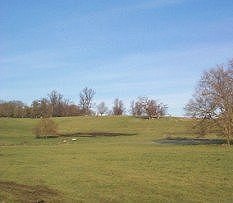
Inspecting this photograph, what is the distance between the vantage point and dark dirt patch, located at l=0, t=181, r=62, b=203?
55.4ft

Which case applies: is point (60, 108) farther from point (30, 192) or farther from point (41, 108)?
point (30, 192)

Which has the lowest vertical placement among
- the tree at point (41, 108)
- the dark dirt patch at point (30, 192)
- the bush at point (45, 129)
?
the dark dirt patch at point (30, 192)

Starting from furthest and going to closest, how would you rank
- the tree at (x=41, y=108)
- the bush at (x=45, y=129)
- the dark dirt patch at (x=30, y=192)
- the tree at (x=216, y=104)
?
the tree at (x=41, y=108), the bush at (x=45, y=129), the tree at (x=216, y=104), the dark dirt patch at (x=30, y=192)

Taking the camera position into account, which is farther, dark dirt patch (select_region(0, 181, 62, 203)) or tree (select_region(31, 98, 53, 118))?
tree (select_region(31, 98, 53, 118))

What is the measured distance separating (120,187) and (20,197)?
16.6 ft

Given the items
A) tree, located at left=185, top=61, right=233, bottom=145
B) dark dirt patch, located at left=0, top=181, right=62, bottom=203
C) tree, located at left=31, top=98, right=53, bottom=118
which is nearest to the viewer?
dark dirt patch, located at left=0, top=181, right=62, bottom=203

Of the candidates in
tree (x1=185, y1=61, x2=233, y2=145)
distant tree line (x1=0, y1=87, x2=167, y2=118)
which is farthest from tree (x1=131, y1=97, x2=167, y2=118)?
tree (x1=185, y1=61, x2=233, y2=145)

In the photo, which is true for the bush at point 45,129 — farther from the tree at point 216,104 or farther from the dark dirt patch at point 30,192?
the dark dirt patch at point 30,192

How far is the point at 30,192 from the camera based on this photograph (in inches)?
727

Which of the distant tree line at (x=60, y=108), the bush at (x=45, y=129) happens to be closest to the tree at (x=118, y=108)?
the distant tree line at (x=60, y=108)

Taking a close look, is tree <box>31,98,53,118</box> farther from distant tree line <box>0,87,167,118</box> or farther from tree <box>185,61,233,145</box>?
tree <box>185,61,233,145</box>

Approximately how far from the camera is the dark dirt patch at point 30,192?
16875mm

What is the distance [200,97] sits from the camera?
59219 millimetres

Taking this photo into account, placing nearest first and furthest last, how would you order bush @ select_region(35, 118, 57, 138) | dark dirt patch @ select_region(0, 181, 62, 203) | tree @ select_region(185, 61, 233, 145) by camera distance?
dark dirt patch @ select_region(0, 181, 62, 203), tree @ select_region(185, 61, 233, 145), bush @ select_region(35, 118, 57, 138)
